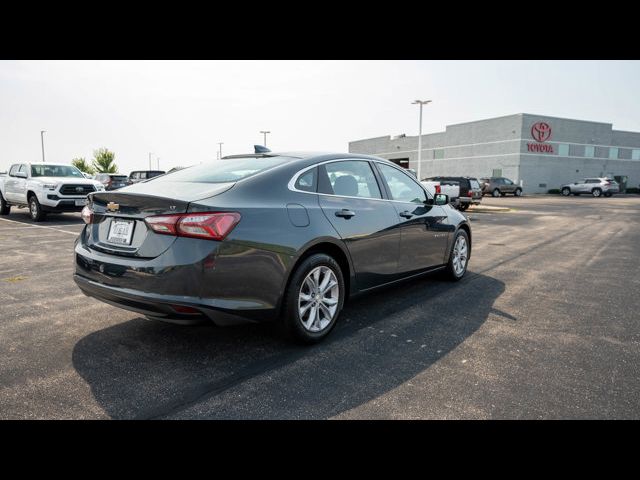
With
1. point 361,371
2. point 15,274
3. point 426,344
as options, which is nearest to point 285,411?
point 361,371

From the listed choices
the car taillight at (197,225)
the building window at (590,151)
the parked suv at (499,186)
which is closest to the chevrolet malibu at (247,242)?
the car taillight at (197,225)

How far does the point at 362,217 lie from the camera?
13.7ft

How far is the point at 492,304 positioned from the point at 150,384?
3.67m

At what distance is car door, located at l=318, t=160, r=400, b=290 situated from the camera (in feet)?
12.9

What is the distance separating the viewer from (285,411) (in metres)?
2.62

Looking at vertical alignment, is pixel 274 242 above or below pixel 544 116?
below

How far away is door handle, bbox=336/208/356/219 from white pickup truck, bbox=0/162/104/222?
1150 centimetres

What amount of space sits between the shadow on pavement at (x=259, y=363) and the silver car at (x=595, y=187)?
44.4m

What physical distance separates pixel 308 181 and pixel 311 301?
1.02 m

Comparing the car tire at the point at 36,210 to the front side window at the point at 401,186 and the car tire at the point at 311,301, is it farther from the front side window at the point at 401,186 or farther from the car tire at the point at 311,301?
the car tire at the point at 311,301

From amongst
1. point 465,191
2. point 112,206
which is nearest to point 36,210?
point 112,206

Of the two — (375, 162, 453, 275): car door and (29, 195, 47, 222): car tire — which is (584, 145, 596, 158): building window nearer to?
(375, 162, 453, 275): car door

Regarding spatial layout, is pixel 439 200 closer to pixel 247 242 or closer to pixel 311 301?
pixel 311 301
